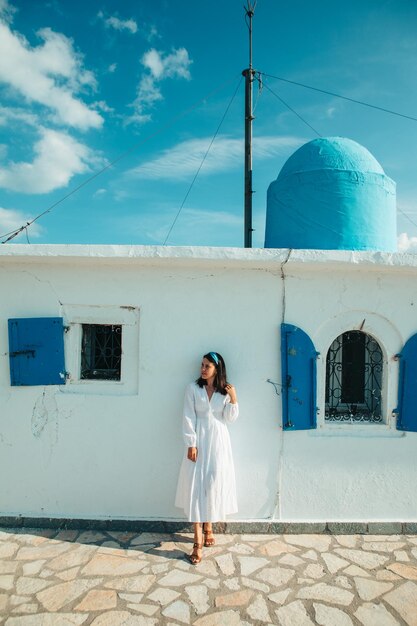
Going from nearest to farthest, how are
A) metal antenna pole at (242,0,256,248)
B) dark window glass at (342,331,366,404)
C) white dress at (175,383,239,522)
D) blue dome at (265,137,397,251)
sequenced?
white dress at (175,383,239,522)
dark window glass at (342,331,366,404)
blue dome at (265,137,397,251)
metal antenna pole at (242,0,256,248)

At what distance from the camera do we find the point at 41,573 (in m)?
3.72

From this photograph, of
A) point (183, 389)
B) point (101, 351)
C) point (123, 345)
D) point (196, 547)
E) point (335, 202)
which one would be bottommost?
point (196, 547)

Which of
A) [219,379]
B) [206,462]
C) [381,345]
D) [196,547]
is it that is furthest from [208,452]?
[381,345]

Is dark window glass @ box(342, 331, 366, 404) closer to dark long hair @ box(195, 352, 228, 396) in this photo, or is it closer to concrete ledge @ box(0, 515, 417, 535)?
concrete ledge @ box(0, 515, 417, 535)

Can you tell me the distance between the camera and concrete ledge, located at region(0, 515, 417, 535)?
452 centimetres

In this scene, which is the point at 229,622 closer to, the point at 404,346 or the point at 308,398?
the point at 308,398

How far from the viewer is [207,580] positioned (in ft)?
12.0

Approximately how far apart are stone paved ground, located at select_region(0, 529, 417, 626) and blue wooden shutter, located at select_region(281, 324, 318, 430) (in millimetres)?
1320

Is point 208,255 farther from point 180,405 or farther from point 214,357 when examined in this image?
point 180,405

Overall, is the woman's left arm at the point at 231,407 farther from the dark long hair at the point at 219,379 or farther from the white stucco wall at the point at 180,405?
the white stucco wall at the point at 180,405

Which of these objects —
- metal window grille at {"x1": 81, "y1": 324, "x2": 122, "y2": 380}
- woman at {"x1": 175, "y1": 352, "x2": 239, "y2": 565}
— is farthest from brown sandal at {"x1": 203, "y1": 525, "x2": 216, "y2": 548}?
metal window grille at {"x1": 81, "y1": 324, "x2": 122, "y2": 380}

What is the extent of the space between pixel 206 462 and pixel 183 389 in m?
0.85

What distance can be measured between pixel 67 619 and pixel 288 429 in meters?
2.71

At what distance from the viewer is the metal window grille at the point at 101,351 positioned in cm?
489
